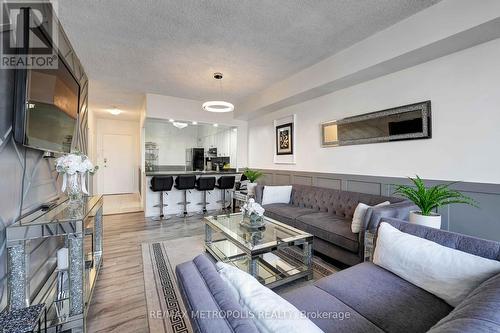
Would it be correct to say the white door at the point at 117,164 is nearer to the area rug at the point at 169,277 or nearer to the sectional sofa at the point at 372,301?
the area rug at the point at 169,277

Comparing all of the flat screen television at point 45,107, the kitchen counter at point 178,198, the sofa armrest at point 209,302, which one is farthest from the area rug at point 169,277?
the kitchen counter at point 178,198

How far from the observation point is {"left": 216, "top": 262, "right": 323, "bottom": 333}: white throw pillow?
705mm

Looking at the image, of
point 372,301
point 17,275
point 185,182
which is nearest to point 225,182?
point 185,182

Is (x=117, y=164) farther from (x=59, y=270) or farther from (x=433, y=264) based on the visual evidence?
(x=433, y=264)

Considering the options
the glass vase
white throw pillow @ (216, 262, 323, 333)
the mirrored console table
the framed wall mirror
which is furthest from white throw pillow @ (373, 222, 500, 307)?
the glass vase

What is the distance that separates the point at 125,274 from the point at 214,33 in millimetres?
2935

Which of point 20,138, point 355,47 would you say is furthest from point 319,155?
point 20,138

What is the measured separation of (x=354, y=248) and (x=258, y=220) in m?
1.10

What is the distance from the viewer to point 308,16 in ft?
7.57

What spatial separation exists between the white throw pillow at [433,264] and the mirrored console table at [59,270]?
2.17 metres

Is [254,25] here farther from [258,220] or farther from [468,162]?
[468,162]

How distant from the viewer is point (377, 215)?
211 cm

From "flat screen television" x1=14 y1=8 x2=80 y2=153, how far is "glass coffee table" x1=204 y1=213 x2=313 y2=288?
180 cm

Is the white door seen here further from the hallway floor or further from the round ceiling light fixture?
the round ceiling light fixture
